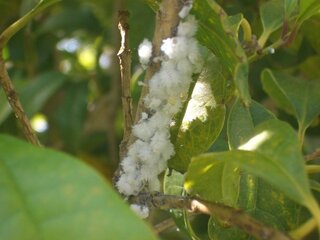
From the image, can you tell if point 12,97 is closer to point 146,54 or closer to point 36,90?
point 146,54

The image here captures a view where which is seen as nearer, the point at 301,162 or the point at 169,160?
the point at 301,162

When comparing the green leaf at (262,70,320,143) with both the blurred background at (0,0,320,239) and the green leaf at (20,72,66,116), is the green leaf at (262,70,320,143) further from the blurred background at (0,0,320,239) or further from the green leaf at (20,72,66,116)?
the green leaf at (20,72,66,116)

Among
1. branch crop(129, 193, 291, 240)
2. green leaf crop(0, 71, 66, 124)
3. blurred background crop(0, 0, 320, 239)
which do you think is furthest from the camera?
green leaf crop(0, 71, 66, 124)

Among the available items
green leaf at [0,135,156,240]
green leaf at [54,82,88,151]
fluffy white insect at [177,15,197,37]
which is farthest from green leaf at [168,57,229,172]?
green leaf at [54,82,88,151]

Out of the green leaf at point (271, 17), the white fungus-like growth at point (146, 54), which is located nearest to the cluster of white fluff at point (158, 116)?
the white fungus-like growth at point (146, 54)

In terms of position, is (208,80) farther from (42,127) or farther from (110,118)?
(42,127)

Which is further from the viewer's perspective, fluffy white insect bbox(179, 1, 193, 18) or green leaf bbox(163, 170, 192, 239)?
green leaf bbox(163, 170, 192, 239)

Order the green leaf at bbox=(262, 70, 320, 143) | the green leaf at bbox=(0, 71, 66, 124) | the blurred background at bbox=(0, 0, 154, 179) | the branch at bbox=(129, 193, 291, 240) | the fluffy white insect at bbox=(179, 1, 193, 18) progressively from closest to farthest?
the branch at bbox=(129, 193, 291, 240), the fluffy white insect at bbox=(179, 1, 193, 18), the green leaf at bbox=(262, 70, 320, 143), the green leaf at bbox=(0, 71, 66, 124), the blurred background at bbox=(0, 0, 154, 179)

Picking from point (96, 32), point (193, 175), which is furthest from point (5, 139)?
point (96, 32)
